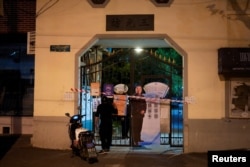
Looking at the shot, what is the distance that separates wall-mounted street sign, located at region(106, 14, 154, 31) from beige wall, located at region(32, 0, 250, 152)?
0.13 m

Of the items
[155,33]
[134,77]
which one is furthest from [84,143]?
[155,33]

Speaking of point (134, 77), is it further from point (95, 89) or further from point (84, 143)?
point (84, 143)

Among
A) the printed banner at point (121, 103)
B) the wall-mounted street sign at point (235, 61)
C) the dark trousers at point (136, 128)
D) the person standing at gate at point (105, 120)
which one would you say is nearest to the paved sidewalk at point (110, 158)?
the person standing at gate at point (105, 120)

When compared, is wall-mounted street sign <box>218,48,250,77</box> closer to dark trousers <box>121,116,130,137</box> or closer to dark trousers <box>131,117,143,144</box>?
dark trousers <box>131,117,143,144</box>

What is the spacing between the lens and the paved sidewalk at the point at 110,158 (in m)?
10.1

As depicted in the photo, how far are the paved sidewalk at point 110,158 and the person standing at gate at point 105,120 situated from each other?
1.06 feet

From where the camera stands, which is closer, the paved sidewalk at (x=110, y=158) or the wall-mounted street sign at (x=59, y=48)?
the paved sidewalk at (x=110, y=158)

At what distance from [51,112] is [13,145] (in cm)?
173

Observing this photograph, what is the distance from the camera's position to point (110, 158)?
10.9 meters

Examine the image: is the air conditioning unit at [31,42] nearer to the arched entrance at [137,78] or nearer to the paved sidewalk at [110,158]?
the arched entrance at [137,78]

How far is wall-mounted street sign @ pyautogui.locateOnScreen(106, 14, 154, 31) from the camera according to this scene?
1201cm

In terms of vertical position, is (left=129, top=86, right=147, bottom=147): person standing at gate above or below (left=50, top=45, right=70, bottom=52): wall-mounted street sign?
below

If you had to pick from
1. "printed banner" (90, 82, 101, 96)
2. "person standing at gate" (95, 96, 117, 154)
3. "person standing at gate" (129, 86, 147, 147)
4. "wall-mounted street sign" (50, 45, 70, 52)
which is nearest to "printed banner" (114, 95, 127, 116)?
"person standing at gate" (129, 86, 147, 147)

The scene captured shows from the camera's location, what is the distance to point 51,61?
1236 centimetres
